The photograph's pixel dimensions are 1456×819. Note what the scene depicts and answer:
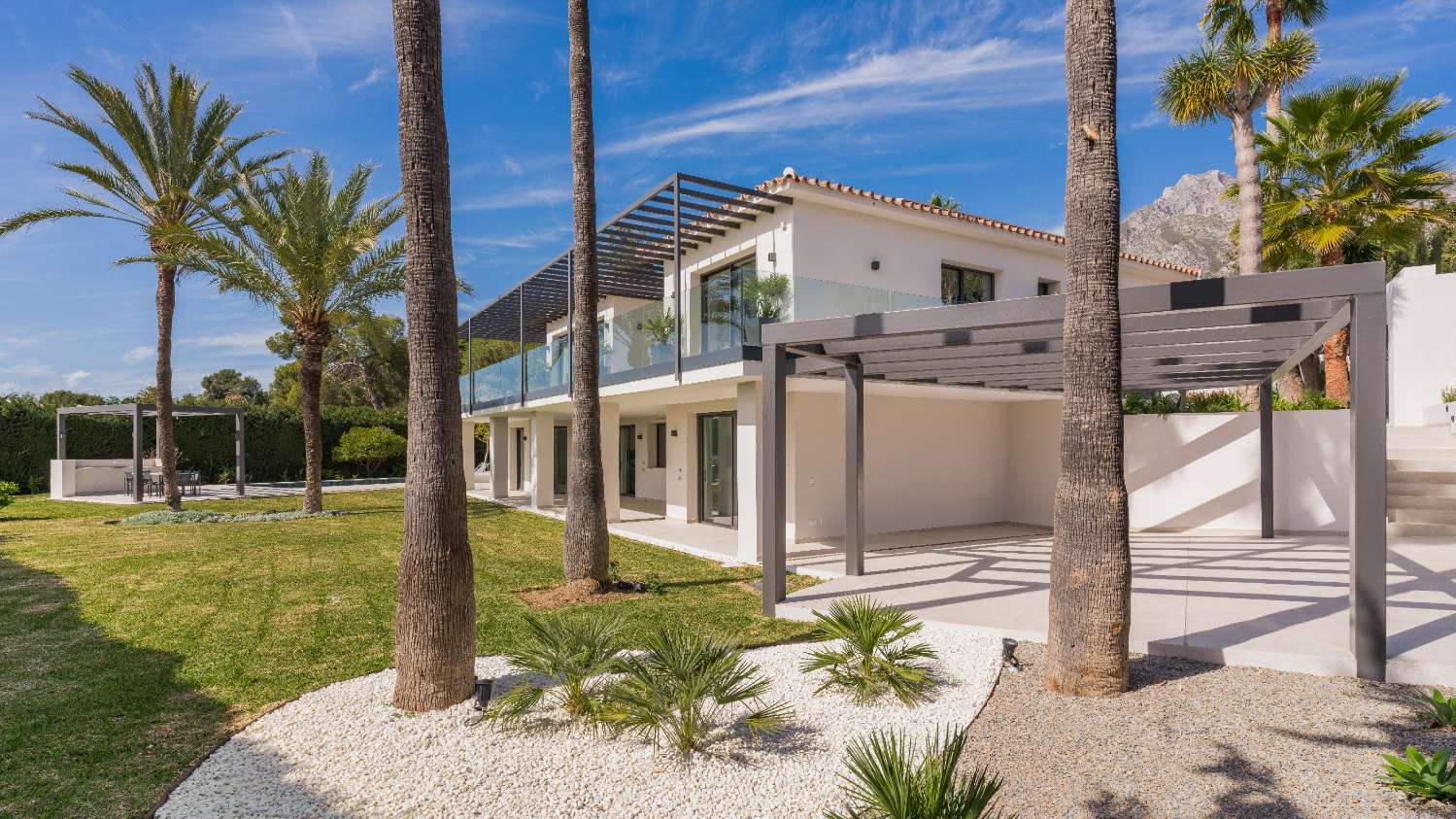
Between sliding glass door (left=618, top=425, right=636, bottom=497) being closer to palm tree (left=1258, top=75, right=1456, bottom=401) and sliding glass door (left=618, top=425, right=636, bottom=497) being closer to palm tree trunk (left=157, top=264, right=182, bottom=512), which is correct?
palm tree trunk (left=157, top=264, right=182, bottom=512)

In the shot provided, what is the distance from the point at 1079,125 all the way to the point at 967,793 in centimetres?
458

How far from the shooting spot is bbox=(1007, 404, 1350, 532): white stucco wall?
12547 mm

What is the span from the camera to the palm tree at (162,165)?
1697 centimetres

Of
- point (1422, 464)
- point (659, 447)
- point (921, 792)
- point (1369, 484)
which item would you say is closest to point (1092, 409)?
point (1369, 484)

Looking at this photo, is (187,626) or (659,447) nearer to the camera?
(187,626)

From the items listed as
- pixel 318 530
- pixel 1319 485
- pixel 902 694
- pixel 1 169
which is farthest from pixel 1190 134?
pixel 1 169

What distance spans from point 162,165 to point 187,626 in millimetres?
16048

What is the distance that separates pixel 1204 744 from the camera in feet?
13.9

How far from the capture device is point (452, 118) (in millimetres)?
5172

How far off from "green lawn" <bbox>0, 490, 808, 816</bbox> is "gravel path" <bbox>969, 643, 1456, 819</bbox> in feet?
8.85

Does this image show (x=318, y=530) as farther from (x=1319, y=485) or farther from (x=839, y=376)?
(x=1319, y=485)

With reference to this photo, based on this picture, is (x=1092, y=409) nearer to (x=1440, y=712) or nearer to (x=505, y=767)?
(x=1440, y=712)

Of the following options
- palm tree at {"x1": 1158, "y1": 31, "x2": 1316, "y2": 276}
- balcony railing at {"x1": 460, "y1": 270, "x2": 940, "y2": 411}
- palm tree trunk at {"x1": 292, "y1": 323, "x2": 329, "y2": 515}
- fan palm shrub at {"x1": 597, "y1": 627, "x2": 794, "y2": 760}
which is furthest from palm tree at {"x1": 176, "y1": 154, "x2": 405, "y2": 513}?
palm tree at {"x1": 1158, "y1": 31, "x2": 1316, "y2": 276}

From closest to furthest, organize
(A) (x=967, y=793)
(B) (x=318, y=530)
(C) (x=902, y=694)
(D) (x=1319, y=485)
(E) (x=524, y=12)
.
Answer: (A) (x=967, y=793), (C) (x=902, y=694), (E) (x=524, y=12), (D) (x=1319, y=485), (B) (x=318, y=530)
